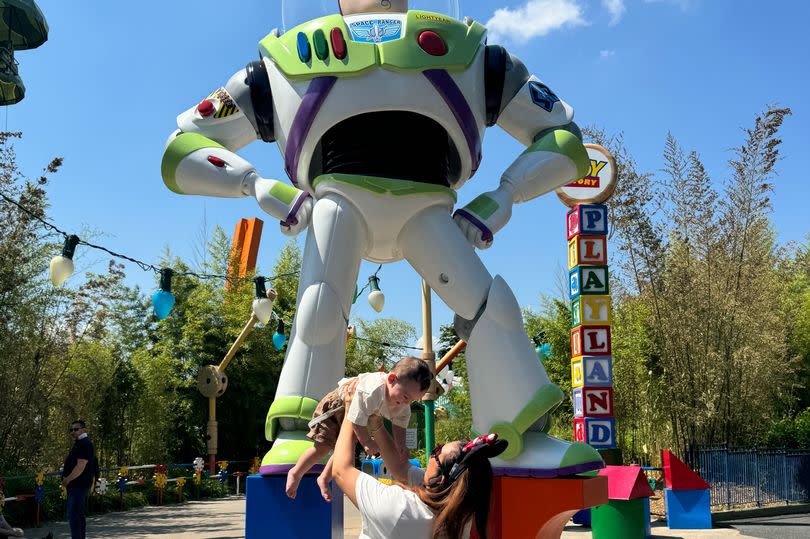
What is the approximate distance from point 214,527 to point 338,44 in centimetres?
602

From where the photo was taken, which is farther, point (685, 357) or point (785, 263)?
point (785, 263)

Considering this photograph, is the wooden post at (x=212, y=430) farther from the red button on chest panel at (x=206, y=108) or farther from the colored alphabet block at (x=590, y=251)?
the red button on chest panel at (x=206, y=108)

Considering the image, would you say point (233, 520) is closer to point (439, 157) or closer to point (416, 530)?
point (439, 157)

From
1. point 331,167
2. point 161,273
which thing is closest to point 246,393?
point 161,273

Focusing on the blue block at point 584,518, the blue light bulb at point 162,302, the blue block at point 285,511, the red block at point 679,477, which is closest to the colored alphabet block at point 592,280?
the red block at point 679,477

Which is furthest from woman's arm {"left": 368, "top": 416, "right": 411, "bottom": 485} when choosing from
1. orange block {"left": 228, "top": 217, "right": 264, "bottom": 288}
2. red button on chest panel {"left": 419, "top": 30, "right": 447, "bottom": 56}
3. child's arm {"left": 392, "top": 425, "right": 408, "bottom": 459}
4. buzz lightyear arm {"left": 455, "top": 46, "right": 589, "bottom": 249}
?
orange block {"left": 228, "top": 217, "right": 264, "bottom": 288}

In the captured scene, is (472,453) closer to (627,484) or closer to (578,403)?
(627,484)

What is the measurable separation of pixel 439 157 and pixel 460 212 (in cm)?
36

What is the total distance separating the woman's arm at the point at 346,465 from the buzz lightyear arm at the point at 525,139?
8.13ft

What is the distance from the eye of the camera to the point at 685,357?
34.3 ft

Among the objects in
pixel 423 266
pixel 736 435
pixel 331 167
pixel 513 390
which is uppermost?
pixel 331 167

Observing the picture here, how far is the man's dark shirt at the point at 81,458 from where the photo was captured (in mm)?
6070

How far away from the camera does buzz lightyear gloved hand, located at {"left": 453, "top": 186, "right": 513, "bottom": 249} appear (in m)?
4.62

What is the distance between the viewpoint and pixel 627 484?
19.9 feet
